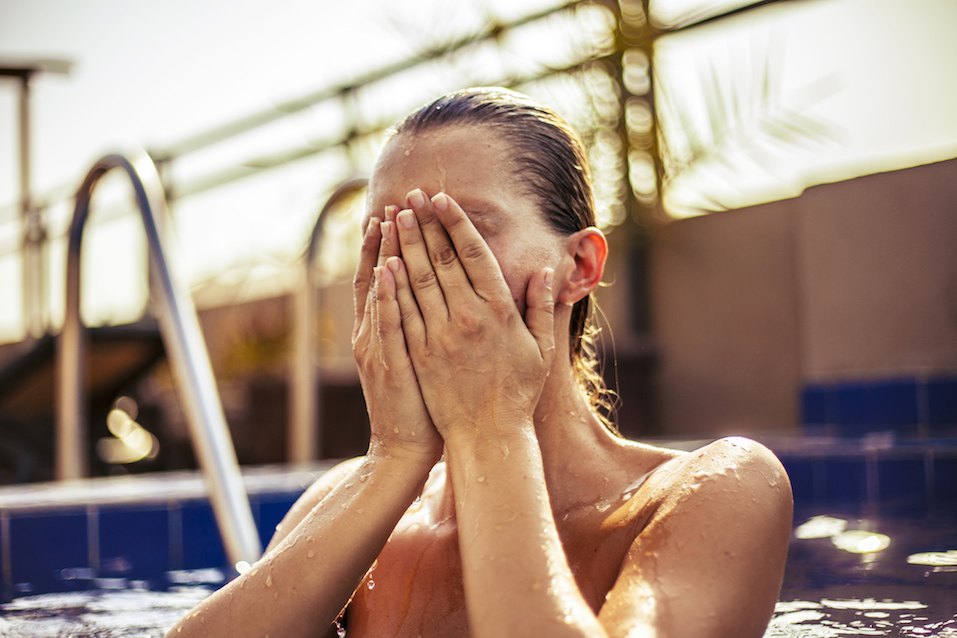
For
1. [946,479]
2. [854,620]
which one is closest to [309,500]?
[854,620]

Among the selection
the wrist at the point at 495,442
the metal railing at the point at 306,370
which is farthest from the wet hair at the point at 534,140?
the metal railing at the point at 306,370

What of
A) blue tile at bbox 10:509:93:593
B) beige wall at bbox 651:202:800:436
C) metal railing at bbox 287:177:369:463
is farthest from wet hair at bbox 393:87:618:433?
beige wall at bbox 651:202:800:436

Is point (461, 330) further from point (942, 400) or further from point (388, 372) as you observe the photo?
point (942, 400)

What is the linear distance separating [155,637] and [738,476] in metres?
1.56

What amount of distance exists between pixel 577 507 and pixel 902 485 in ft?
10.7

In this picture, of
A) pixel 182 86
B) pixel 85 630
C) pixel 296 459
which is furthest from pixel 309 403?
pixel 182 86

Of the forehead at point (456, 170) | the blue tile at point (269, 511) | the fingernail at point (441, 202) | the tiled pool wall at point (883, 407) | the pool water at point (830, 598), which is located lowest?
the pool water at point (830, 598)

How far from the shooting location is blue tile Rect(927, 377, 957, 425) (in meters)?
5.07

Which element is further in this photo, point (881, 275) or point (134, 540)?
point (881, 275)

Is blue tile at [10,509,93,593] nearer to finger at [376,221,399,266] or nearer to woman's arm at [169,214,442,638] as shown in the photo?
woman's arm at [169,214,442,638]

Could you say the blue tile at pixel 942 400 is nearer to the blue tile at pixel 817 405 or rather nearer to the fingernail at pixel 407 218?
the blue tile at pixel 817 405

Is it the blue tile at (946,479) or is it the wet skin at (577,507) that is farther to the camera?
the blue tile at (946,479)

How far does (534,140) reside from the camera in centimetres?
153

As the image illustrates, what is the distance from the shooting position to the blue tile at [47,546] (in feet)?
10.6
